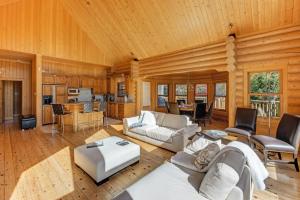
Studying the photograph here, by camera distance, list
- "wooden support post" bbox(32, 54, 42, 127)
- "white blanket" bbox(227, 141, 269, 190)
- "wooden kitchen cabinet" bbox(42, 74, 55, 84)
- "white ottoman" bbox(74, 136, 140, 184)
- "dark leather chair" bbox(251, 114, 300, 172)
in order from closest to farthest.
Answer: "white blanket" bbox(227, 141, 269, 190) → "white ottoman" bbox(74, 136, 140, 184) → "dark leather chair" bbox(251, 114, 300, 172) → "wooden support post" bbox(32, 54, 42, 127) → "wooden kitchen cabinet" bbox(42, 74, 55, 84)

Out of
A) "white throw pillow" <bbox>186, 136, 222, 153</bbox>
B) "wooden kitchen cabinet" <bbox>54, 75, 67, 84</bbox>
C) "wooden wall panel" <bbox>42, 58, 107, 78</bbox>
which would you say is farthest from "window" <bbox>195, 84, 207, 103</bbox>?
"wooden kitchen cabinet" <bbox>54, 75, 67, 84</bbox>

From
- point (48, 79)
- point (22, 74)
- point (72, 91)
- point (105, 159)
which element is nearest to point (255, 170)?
point (105, 159)

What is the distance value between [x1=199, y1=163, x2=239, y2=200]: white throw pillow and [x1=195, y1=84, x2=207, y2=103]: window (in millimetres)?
7948

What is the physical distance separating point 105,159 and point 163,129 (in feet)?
7.23

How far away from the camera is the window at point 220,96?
8.37m

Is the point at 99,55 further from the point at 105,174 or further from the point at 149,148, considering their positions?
the point at 105,174

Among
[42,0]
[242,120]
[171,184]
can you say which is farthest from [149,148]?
[42,0]

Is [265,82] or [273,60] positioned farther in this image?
[265,82]

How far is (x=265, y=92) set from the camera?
4.50 metres

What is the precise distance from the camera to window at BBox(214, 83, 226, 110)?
8.37 metres

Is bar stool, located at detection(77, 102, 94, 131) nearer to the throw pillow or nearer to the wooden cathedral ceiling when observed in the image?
the wooden cathedral ceiling

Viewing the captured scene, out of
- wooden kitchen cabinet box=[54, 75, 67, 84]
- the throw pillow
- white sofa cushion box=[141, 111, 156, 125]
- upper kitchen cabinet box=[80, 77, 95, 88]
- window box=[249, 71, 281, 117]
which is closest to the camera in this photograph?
the throw pillow

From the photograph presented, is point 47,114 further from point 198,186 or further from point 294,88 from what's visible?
point 294,88

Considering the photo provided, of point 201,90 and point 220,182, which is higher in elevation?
point 201,90
